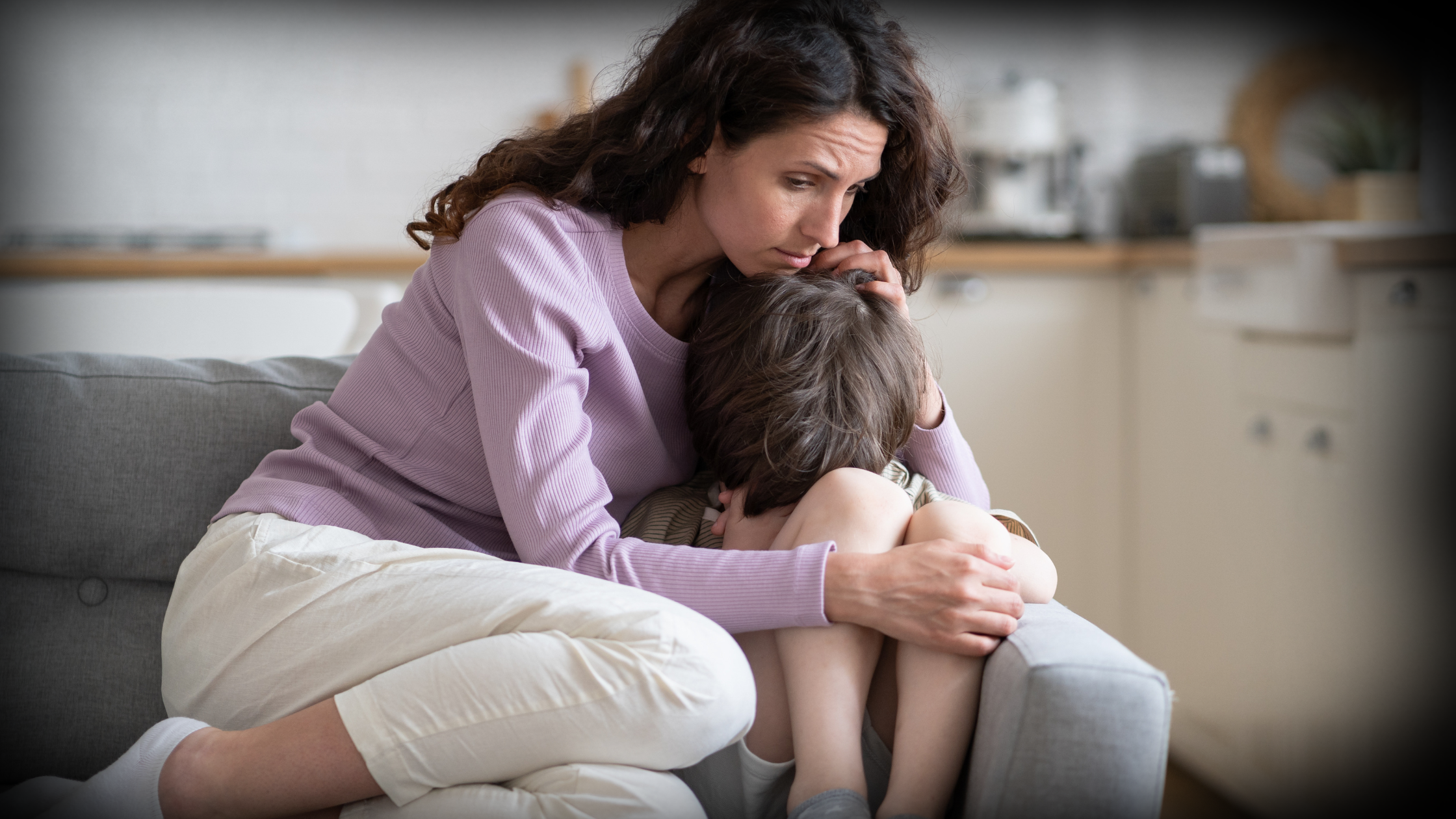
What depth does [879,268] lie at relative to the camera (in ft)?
4.22

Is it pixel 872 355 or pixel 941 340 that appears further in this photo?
pixel 941 340

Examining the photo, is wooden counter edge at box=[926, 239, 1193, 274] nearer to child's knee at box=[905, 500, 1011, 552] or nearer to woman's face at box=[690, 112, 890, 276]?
woman's face at box=[690, 112, 890, 276]

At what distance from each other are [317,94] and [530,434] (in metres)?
2.52

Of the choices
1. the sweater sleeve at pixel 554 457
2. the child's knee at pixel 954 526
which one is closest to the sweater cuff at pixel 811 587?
the sweater sleeve at pixel 554 457

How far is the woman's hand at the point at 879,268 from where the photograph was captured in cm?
127

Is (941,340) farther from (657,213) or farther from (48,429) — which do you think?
(48,429)

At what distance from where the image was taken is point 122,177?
3.17 metres

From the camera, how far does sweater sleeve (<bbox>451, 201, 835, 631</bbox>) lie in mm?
1021

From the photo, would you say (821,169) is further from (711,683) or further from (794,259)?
(711,683)

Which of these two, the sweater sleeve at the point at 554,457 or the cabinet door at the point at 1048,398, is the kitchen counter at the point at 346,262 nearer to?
the cabinet door at the point at 1048,398

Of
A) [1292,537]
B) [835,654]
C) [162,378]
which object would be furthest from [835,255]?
[1292,537]

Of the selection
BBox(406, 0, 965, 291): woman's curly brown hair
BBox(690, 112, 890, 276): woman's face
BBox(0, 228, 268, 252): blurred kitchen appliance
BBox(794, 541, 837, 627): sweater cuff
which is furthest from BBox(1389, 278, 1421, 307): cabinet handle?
BBox(0, 228, 268, 252): blurred kitchen appliance

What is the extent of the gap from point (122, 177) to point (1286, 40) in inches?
122

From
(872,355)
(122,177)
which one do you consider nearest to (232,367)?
(872,355)
